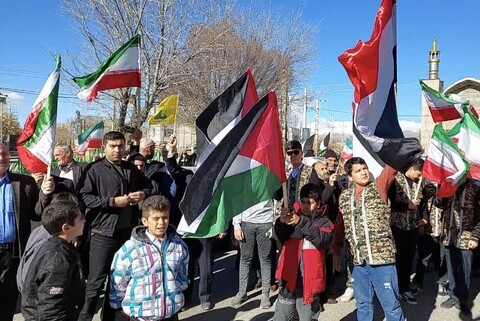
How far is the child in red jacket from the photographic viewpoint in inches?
147

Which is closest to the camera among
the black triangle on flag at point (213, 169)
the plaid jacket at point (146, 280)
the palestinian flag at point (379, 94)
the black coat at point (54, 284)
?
the black coat at point (54, 284)

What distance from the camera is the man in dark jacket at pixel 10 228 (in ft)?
11.8

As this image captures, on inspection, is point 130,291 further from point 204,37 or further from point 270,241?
point 204,37

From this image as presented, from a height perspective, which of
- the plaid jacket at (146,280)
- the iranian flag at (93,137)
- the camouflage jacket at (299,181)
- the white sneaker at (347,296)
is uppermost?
the iranian flag at (93,137)

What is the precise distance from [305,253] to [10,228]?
2584 mm

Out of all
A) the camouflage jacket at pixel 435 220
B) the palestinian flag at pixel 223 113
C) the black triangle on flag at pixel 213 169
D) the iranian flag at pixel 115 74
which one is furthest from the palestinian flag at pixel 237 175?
the camouflage jacket at pixel 435 220

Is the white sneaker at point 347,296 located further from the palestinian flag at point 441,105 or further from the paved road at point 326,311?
the palestinian flag at point 441,105

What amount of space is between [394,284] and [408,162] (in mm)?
1120

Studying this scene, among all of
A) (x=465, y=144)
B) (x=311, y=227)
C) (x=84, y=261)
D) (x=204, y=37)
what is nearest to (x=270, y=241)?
(x=311, y=227)

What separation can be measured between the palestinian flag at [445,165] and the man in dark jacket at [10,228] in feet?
13.5

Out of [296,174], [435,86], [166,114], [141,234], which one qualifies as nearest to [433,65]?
[435,86]

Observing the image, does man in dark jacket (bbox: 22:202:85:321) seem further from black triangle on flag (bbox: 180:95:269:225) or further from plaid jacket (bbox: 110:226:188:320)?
black triangle on flag (bbox: 180:95:269:225)

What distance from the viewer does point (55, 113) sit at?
3893mm

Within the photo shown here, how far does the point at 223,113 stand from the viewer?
3732 millimetres
